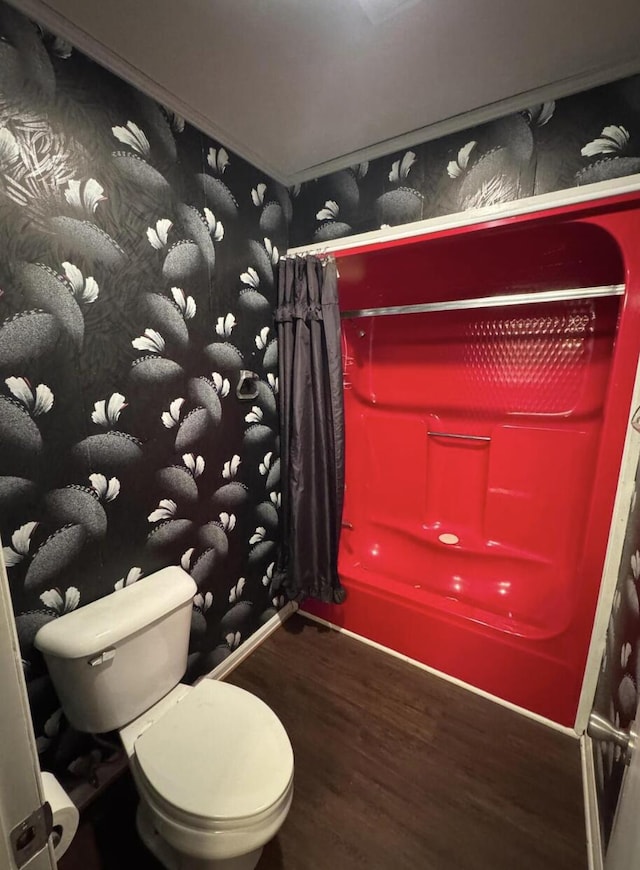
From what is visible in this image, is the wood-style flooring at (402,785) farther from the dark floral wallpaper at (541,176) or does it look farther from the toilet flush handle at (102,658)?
the toilet flush handle at (102,658)

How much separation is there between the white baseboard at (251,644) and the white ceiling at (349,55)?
2195mm

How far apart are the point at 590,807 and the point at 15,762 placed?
1.68m

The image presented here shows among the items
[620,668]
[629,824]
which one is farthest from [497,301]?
[629,824]

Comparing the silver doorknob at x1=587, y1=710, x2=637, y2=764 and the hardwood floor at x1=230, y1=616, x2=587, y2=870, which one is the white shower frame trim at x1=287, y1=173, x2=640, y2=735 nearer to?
the hardwood floor at x1=230, y1=616, x2=587, y2=870

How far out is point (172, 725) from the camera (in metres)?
1.07

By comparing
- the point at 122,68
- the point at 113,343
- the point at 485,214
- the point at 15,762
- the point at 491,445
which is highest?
the point at 122,68

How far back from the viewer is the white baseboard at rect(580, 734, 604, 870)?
1.06 meters

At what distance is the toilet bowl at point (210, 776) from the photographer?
870mm

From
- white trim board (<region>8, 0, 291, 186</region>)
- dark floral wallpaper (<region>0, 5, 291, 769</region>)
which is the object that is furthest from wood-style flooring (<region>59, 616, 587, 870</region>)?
white trim board (<region>8, 0, 291, 186</region>)

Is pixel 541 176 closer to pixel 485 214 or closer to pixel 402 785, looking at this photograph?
pixel 485 214

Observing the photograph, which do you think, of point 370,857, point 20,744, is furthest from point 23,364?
point 370,857

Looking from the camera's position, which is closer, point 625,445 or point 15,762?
point 15,762

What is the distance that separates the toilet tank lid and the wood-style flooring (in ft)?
2.21

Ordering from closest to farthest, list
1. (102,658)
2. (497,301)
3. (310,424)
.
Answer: (102,658), (497,301), (310,424)
